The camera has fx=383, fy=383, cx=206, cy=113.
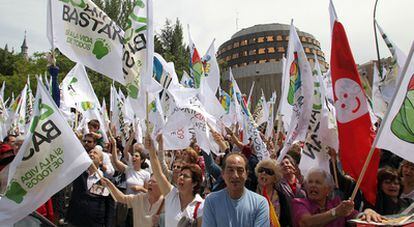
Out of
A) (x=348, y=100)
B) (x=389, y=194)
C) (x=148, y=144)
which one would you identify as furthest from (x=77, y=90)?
(x=389, y=194)

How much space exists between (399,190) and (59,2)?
4575 mm

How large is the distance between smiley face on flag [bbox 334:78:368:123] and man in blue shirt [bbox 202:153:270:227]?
1.26 meters

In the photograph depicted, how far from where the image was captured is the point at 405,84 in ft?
9.61

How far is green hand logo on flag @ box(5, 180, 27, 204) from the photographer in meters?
3.05

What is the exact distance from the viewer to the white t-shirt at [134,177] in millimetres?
5250

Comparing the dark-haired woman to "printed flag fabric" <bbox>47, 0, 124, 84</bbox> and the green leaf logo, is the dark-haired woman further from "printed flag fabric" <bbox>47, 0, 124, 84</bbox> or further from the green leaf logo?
the green leaf logo

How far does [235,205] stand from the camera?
2844 millimetres

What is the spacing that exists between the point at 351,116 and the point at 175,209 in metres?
1.86

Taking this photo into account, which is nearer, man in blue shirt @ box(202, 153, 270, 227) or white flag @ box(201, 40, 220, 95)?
man in blue shirt @ box(202, 153, 270, 227)

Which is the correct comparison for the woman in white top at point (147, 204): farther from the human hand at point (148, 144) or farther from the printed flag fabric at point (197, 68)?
the printed flag fabric at point (197, 68)

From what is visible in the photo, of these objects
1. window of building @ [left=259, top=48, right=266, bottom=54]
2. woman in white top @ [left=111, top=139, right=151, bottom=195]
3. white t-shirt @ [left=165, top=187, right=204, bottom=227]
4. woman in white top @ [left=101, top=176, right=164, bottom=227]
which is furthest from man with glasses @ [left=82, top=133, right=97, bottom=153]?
window of building @ [left=259, top=48, right=266, bottom=54]

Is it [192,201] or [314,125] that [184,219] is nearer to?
[192,201]

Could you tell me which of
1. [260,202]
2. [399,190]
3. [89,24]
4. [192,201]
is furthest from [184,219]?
[89,24]

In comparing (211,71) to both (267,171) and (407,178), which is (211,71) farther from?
(407,178)
